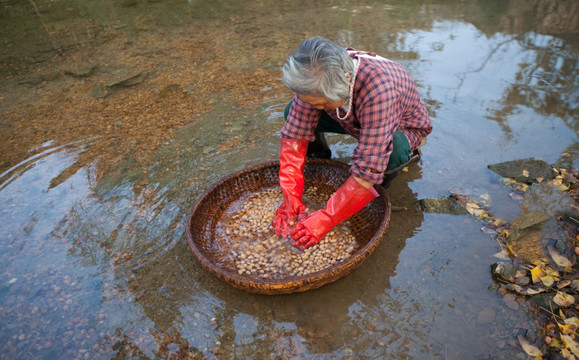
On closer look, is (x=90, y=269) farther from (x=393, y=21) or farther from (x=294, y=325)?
(x=393, y=21)

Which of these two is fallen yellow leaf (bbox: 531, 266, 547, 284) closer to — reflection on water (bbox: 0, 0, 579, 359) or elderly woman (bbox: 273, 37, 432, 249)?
reflection on water (bbox: 0, 0, 579, 359)

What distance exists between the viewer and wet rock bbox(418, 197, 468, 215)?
2.94 metres

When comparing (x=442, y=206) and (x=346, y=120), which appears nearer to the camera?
(x=346, y=120)

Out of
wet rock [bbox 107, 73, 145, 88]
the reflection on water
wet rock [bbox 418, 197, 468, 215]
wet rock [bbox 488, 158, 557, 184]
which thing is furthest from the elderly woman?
wet rock [bbox 107, 73, 145, 88]

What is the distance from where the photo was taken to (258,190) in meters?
3.14

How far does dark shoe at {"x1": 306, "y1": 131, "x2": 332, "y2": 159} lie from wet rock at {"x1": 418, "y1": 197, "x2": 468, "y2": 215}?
0.99m

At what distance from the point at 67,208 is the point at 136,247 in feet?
2.89

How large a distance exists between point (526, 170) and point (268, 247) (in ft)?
7.51

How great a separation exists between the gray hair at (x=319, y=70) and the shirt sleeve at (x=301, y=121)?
0.55 m

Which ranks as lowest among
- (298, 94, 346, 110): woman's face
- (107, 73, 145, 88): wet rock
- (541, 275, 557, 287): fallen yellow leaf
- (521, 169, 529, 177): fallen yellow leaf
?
(541, 275, 557, 287): fallen yellow leaf

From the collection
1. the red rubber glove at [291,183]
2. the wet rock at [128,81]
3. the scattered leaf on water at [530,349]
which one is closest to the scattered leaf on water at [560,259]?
the scattered leaf on water at [530,349]

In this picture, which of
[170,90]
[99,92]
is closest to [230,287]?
[170,90]

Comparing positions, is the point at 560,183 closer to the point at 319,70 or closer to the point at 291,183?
the point at 291,183

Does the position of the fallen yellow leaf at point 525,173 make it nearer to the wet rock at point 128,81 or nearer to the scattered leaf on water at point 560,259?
the scattered leaf on water at point 560,259
